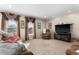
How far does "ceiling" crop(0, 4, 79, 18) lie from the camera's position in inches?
77.1

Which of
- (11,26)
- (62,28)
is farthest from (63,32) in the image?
(11,26)

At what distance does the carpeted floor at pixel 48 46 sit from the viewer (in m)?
1.99

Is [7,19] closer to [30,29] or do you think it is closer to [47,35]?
[30,29]

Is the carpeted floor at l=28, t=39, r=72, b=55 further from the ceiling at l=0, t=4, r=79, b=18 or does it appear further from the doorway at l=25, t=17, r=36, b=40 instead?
the ceiling at l=0, t=4, r=79, b=18

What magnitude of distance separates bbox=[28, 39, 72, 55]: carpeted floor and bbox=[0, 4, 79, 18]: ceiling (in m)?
0.52

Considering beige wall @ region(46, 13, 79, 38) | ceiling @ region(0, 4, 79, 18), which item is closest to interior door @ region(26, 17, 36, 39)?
ceiling @ region(0, 4, 79, 18)

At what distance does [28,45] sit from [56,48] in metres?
0.52

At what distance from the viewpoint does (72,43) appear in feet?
6.57

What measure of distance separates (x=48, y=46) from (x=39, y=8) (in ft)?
2.36

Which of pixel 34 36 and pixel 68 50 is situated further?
pixel 34 36

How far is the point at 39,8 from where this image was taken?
6.59ft
